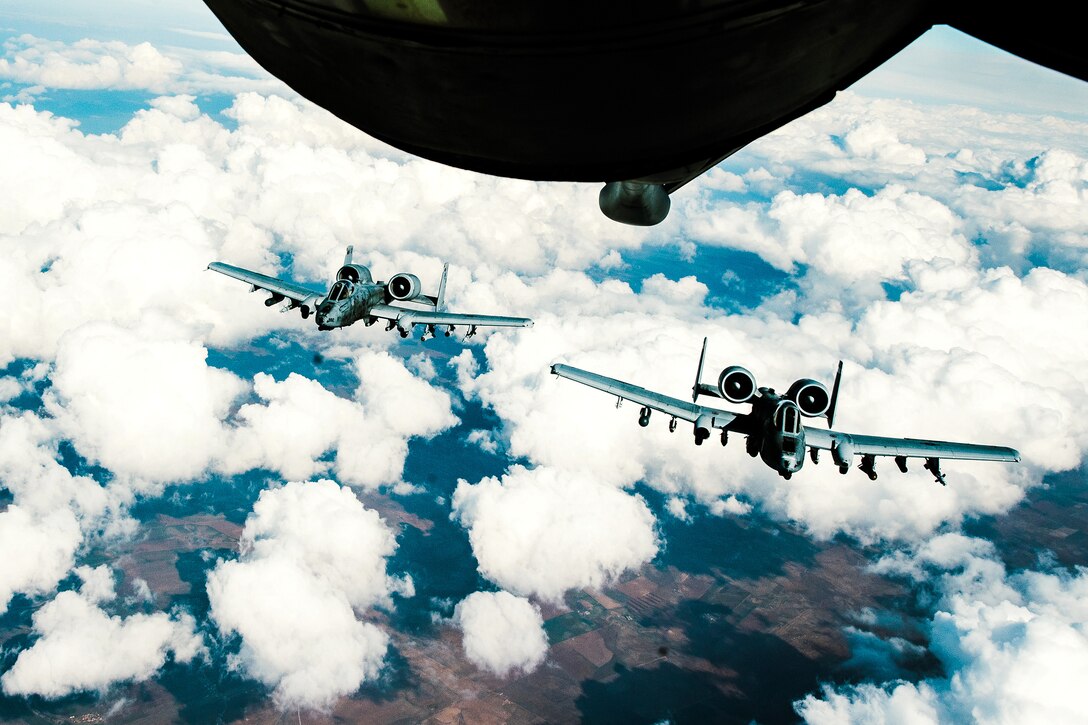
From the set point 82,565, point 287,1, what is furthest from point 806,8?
point 82,565

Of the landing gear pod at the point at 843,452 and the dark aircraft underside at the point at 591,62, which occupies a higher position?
the dark aircraft underside at the point at 591,62

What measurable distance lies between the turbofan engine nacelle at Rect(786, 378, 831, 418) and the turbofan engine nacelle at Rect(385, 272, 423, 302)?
17.7 m

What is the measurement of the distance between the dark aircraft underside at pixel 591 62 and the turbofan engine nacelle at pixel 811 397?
1779 centimetres

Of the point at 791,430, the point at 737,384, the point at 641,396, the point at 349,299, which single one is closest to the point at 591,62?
the point at 737,384

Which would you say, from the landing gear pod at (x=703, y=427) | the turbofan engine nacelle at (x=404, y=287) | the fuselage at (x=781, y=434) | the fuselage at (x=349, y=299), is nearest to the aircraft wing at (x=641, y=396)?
the landing gear pod at (x=703, y=427)

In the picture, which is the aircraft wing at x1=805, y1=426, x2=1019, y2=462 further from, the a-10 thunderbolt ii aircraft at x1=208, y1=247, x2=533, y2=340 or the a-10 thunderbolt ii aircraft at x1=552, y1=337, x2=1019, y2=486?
the a-10 thunderbolt ii aircraft at x1=208, y1=247, x2=533, y2=340

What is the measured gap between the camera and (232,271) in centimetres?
2794

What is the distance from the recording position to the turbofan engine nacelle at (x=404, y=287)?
94.2 ft

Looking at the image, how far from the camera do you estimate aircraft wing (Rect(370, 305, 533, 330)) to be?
88.8 feet

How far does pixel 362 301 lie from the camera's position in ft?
90.4

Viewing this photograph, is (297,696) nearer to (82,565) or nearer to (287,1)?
(82,565)

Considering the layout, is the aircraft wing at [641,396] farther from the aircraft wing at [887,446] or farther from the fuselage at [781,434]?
the aircraft wing at [887,446]

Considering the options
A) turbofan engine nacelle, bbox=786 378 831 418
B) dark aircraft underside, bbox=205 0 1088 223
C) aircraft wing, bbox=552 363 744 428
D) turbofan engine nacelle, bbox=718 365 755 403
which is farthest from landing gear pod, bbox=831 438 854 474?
dark aircraft underside, bbox=205 0 1088 223

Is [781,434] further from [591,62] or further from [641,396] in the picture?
[591,62]
